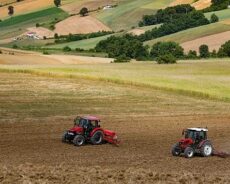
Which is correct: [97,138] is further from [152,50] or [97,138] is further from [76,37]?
[76,37]

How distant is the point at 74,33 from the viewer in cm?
17000

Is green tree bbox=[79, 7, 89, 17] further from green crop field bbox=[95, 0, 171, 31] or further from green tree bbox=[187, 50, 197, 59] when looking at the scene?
green tree bbox=[187, 50, 197, 59]

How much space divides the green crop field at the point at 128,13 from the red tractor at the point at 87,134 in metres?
135

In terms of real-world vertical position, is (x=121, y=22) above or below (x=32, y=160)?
above

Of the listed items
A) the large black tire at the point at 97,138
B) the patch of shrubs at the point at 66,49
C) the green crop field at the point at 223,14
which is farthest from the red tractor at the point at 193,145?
the green crop field at the point at 223,14

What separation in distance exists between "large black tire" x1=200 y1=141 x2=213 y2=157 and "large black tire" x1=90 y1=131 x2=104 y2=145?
6413 mm

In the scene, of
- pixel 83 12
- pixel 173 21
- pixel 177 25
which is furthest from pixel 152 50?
pixel 83 12

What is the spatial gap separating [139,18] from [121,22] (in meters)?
5.68

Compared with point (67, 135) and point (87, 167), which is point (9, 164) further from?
point (67, 135)

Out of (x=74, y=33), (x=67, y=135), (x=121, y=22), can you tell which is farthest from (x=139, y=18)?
(x=67, y=135)

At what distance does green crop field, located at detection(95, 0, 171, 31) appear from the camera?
176m

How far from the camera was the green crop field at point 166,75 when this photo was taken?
66312mm

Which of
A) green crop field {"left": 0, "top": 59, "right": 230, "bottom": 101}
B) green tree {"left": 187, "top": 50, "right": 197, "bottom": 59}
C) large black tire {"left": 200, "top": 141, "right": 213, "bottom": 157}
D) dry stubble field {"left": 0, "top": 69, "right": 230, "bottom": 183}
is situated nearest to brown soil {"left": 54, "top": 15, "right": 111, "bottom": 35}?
Answer: green tree {"left": 187, "top": 50, "right": 197, "bottom": 59}

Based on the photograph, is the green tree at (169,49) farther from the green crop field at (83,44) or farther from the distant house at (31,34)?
the distant house at (31,34)
